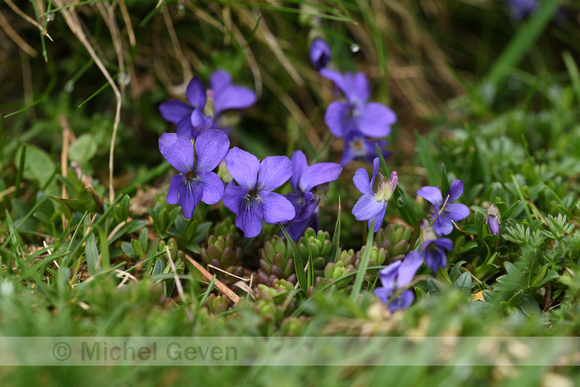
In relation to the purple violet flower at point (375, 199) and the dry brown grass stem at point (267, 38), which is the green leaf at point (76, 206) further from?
the dry brown grass stem at point (267, 38)

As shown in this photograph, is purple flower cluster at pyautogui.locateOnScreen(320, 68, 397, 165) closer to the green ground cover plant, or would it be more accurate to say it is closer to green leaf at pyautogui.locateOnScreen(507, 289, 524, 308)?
the green ground cover plant

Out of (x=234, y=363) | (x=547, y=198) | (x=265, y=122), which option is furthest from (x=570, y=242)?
(x=265, y=122)

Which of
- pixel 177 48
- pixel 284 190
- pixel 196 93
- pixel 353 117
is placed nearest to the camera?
pixel 196 93

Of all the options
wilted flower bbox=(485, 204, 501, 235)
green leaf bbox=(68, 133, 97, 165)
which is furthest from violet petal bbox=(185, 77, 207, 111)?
wilted flower bbox=(485, 204, 501, 235)

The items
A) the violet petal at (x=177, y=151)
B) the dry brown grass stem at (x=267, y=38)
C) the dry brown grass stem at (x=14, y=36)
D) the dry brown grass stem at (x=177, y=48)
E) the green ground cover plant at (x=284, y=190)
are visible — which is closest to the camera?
the green ground cover plant at (x=284, y=190)

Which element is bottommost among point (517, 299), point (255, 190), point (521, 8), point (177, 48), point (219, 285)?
point (219, 285)

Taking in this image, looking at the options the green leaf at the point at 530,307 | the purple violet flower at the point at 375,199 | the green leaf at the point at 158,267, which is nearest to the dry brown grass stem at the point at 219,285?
the green leaf at the point at 158,267

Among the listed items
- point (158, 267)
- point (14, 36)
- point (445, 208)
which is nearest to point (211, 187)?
point (158, 267)

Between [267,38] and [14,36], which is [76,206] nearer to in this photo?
[14,36]
